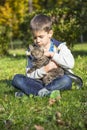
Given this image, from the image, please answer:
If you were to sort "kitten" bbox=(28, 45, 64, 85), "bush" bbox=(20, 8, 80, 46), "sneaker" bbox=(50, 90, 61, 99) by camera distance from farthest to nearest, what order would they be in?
1. "bush" bbox=(20, 8, 80, 46)
2. "kitten" bbox=(28, 45, 64, 85)
3. "sneaker" bbox=(50, 90, 61, 99)

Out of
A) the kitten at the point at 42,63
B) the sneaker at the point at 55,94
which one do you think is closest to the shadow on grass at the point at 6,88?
the kitten at the point at 42,63

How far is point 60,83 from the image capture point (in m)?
6.66

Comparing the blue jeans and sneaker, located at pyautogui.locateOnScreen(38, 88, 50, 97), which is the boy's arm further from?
sneaker, located at pyautogui.locateOnScreen(38, 88, 50, 97)

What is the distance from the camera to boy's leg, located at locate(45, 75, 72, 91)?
6668 millimetres

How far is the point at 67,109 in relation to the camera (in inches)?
213

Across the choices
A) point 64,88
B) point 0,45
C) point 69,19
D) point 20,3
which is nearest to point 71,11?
point 69,19

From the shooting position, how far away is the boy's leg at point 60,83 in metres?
6.67

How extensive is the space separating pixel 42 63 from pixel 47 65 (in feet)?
0.39

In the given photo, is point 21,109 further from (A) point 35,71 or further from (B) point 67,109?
(A) point 35,71

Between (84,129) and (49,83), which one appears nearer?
(84,129)

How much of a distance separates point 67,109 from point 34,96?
3.69 feet

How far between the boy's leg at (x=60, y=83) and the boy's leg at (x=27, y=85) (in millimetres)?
159

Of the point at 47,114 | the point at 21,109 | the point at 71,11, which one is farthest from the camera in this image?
the point at 71,11

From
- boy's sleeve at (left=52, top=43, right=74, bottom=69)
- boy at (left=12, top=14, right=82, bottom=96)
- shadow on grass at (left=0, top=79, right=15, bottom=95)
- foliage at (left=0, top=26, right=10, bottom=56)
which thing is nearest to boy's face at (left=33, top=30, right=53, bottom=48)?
boy at (left=12, top=14, right=82, bottom=96)
